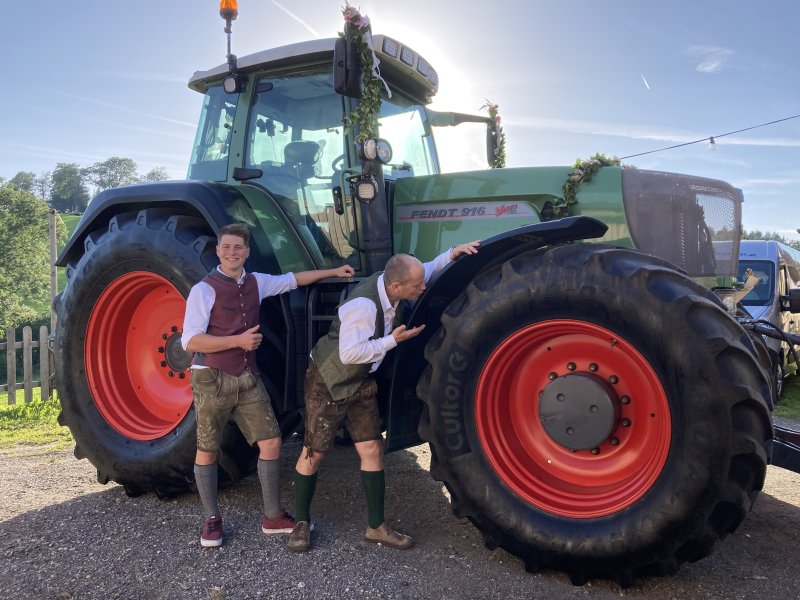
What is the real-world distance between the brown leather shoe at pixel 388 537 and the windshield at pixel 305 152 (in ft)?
5.25

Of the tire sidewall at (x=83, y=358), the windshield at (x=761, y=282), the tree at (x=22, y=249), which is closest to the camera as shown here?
the tire sidewall at (x=83, y=358)

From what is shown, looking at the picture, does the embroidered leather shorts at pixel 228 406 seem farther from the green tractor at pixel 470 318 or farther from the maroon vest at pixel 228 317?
the green tractor at pixel 470 318

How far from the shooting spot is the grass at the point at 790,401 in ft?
26.0

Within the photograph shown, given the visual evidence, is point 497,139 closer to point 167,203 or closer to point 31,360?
point 167,203

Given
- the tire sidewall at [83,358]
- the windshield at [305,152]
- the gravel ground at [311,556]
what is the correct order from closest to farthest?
the gravel ground at [311,556]
the tire sidewall at [83,358]
the windshield at [305,152]

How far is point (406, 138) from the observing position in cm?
436

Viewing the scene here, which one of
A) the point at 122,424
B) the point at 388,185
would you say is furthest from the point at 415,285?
the point at 122,424

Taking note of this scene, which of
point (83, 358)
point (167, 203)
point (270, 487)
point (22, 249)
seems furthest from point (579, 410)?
point (22, 249)

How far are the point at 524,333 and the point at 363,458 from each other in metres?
1.07

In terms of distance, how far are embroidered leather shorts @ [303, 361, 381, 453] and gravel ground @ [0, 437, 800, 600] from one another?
0.52m

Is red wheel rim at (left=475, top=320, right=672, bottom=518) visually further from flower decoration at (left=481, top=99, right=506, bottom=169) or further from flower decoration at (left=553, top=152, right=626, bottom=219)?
flower decoration at (left=481, top=99, right=506, bottom=169)

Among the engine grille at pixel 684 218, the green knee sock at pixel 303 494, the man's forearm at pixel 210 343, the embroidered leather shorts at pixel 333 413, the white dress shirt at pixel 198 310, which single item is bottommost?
the green knee sock at pixel 303 494

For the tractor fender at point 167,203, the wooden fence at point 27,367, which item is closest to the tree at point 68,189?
the wooden fence at point 27,367

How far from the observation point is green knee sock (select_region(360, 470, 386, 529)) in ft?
10.6
